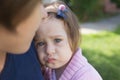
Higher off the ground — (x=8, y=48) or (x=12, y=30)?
(x=12, y=30)

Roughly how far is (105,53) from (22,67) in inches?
204

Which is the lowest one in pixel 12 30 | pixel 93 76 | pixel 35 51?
pixel 93 76

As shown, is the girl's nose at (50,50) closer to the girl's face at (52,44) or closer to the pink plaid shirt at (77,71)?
the girl's face at (52,44)

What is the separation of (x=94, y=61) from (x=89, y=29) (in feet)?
18.4

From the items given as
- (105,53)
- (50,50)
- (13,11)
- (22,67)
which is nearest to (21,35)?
(13,11)

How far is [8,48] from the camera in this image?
53.1 inches

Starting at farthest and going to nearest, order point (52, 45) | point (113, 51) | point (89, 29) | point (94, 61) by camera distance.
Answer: point (89, 29) → point (113, 51) → point (94, 61) → point (52, 45)

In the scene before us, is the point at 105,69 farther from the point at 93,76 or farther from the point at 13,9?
the point at 13,9

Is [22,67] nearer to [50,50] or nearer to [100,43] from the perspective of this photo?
[50,50]

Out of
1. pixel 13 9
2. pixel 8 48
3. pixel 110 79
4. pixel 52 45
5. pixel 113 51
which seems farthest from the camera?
pixel 113 51

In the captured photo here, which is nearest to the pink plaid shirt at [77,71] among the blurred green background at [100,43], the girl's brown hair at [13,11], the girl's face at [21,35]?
the blurred green background at [100,43]

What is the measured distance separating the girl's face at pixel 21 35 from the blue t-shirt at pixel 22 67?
0.24 metres

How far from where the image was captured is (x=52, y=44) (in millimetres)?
1856

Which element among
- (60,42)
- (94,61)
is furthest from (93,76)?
(94,61)
